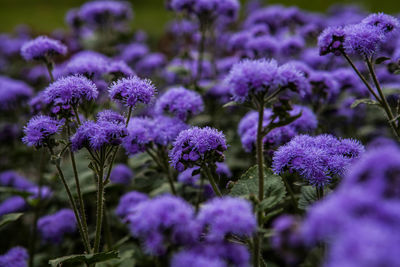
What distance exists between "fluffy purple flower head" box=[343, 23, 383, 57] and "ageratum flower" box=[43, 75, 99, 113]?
Answer: 186cm

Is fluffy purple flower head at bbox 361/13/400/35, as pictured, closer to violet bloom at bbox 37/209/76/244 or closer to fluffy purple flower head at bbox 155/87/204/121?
fluffy purple flower head at bbox 155/87/204/121

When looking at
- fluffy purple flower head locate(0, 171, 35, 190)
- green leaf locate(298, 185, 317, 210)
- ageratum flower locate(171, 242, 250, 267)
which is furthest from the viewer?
fluffy purple flower head locate(0, 171, 35, 190)

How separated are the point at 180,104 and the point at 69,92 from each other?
1261 millimetres

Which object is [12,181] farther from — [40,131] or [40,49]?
[40,131]

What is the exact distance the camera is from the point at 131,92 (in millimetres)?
2539

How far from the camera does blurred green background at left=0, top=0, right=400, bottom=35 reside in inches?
619

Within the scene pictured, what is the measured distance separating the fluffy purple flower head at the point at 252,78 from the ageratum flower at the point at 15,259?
2.75 metres

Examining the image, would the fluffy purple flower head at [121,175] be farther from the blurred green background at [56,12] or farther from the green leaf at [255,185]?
the blurred green background at [56,12]

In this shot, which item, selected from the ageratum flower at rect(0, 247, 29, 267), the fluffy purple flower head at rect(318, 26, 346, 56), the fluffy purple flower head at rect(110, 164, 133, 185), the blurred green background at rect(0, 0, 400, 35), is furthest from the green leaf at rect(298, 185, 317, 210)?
the blurred green background at rect(0, 0, 400, 35)

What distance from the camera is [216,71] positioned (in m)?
5.84

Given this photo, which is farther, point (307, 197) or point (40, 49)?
point (40, 49)

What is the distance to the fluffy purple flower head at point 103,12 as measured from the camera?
6.24 metres

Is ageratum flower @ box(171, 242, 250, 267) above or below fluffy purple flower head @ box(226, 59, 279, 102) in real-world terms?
below

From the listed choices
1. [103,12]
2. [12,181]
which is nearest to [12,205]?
[12,181]
